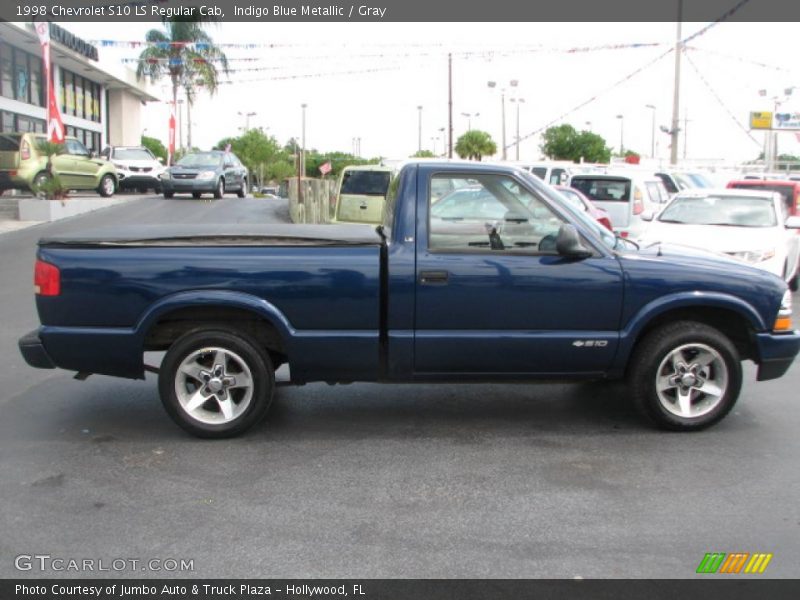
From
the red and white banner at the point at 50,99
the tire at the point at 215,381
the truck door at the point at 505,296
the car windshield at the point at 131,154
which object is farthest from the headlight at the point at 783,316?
the car windshield at the point at 131,154

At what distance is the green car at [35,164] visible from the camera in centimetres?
2244

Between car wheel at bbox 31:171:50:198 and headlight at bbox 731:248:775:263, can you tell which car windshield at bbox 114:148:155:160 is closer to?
car wheel at bbox 31:171:50:198

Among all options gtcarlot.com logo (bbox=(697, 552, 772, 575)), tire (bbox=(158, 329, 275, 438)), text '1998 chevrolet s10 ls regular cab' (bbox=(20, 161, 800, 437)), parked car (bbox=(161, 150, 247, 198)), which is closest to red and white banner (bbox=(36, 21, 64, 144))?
parked car (bbox=(161, 150, 247, 198))

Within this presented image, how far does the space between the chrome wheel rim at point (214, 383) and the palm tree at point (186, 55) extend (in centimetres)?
3729

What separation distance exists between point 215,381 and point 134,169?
27984 mm

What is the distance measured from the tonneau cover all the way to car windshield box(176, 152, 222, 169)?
70.9 ft

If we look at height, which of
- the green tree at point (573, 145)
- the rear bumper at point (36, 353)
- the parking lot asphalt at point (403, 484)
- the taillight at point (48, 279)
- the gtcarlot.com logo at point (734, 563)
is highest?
the green tree at point (573, 145)

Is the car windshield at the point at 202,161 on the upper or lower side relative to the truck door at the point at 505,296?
upper

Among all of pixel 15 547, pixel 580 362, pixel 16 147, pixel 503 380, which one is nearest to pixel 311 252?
pixel 503 380

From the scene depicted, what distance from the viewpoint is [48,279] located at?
5.38 meters

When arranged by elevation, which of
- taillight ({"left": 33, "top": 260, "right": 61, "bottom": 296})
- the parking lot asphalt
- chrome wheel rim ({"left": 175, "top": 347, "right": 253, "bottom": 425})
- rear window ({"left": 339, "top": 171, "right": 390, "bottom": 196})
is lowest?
the parking lot asphalt

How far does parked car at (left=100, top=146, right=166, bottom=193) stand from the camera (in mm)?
31375

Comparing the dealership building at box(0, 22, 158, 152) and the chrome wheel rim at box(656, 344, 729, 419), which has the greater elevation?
the dealership building at box(0, 22, 158, 152)

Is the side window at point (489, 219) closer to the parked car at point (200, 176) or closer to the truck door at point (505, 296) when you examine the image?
the truck door at point (505, 296)
